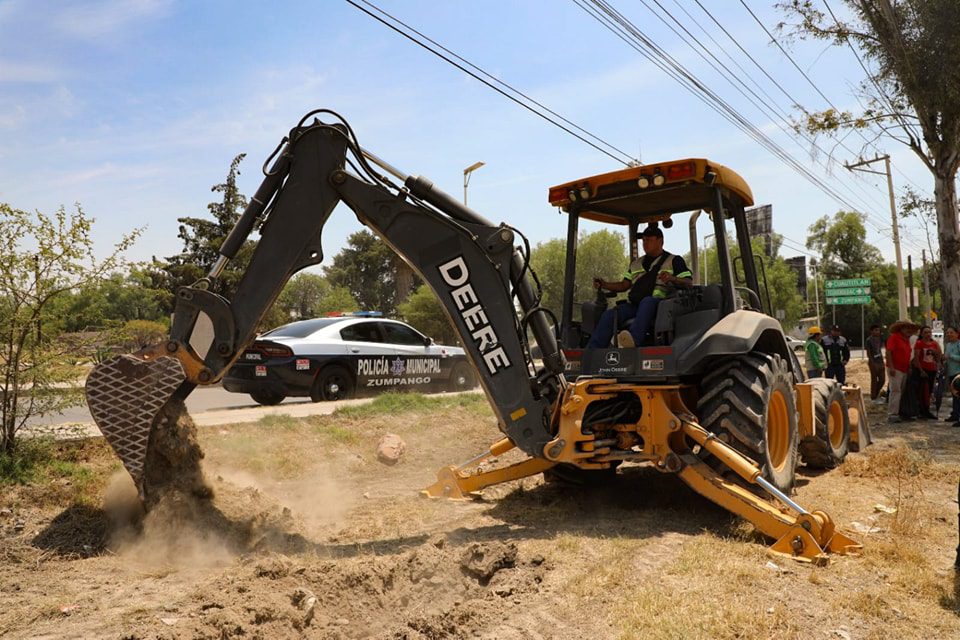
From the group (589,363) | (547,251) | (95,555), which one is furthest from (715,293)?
(547,251)

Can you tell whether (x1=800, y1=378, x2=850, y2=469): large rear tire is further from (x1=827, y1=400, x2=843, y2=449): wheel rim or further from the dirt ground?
the dirt ground

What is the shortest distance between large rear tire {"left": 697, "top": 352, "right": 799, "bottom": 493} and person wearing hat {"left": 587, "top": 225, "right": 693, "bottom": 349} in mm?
696

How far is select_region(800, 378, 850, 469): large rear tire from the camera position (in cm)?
791

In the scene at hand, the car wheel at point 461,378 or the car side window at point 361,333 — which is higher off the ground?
the car side window at point 361,333

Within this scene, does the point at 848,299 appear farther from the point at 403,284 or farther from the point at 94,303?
the point at 94,303

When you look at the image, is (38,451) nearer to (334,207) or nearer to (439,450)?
(334,207)

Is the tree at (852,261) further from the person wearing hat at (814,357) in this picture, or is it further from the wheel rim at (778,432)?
the wheel rim at (778,432)

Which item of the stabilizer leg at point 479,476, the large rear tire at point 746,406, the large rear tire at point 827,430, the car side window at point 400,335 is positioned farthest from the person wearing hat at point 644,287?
the car side window at point 400,335

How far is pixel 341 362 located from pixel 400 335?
5.51 ft

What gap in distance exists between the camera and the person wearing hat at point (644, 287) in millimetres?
6125

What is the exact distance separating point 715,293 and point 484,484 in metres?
2.52

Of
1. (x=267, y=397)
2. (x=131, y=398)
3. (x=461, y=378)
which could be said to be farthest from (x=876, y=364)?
(x=131, y=398)

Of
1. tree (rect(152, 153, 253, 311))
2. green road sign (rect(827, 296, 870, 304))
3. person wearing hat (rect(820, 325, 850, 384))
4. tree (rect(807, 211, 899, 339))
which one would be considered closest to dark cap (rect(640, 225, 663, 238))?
person wearing hat (rect(820, 325, 850, 384))

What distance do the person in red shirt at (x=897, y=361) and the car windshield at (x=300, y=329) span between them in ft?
32.5
